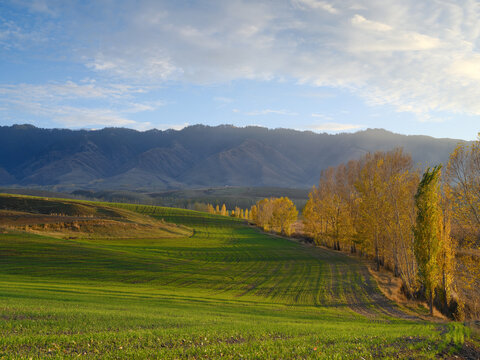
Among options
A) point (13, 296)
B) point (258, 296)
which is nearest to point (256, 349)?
point (13, 296)

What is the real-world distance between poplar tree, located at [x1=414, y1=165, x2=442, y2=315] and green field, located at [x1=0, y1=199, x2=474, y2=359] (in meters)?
5.19

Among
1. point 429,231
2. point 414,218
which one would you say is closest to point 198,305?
point 429,231

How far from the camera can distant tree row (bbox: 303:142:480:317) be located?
1170 inches

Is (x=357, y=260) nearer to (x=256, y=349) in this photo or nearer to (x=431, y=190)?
(x=431, y=190)

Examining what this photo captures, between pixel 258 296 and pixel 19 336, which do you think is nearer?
pixel 19 336

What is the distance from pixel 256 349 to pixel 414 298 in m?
38.6

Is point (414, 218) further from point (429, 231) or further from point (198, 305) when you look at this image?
point (198, 305)

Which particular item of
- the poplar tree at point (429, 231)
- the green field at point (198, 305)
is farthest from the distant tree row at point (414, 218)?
the green field at point (198, 305)

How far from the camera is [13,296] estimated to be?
23.1m

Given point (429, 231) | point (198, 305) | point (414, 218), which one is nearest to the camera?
point (198, 305)

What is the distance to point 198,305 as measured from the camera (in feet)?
93.1

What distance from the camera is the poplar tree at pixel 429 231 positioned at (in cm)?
3388

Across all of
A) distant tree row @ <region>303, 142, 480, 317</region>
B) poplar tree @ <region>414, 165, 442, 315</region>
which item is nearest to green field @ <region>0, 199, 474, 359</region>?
poplar tree @ <region>414, 165, 442, 315</region>

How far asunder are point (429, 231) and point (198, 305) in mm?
25534
